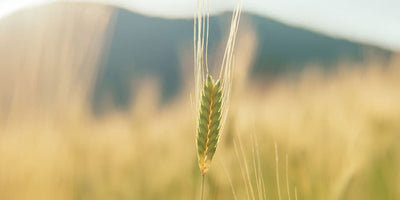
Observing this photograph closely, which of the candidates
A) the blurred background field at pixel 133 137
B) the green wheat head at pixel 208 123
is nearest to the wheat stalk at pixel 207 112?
the green wheat head at pixel 208 123

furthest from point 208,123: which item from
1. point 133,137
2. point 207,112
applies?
point 133,137

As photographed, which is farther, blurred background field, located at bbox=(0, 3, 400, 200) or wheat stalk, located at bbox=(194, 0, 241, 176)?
blurred background field, located at bbox=(0, 3, 400, 200)

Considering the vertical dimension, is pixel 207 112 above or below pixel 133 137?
above

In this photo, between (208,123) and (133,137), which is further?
(133,137)

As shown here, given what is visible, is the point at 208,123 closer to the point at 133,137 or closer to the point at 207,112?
the point at 207,112

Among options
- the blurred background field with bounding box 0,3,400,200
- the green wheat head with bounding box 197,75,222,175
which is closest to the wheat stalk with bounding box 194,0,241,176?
the green wheat head with bounding box 197,75,222,175

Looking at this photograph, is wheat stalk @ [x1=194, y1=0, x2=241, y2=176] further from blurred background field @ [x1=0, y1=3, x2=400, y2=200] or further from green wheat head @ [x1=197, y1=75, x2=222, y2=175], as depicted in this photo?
blurred background field @ [x1=0, y1=3, x2=400, y2=200]

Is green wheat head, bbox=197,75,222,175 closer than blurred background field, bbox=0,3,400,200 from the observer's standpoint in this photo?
Yes

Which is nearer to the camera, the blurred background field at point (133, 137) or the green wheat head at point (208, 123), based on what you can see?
the green wheat head at point (208, 123)

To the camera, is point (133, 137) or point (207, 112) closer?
point (207, 112)

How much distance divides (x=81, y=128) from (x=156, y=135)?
0.40 meters

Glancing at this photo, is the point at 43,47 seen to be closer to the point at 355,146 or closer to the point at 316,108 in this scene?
the point at 355,146

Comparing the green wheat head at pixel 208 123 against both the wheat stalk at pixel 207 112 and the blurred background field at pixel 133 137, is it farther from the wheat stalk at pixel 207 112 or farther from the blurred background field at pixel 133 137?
the blurred background field at pixel 133 137

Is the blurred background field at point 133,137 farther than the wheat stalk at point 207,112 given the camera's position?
Yes
